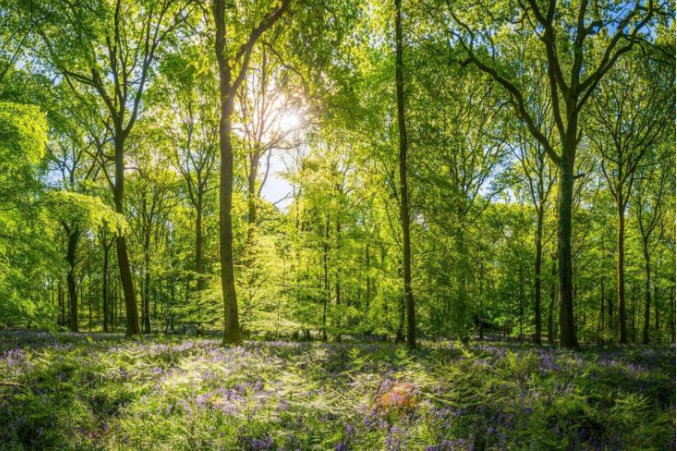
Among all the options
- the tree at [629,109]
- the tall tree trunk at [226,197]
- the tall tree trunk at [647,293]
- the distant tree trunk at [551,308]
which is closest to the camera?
the tall tree trunk at [226,197]

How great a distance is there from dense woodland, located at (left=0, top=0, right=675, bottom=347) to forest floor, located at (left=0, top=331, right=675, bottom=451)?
4715 mm

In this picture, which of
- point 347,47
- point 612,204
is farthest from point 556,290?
point 347,47

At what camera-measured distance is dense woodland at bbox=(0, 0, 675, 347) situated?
10.9 meters

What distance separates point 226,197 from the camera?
443 inches

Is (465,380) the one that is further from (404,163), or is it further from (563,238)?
(563,238)

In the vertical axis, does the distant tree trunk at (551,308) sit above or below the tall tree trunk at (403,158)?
below

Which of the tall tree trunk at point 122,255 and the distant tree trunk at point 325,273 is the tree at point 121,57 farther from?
the distant tree trunk at point 325,273

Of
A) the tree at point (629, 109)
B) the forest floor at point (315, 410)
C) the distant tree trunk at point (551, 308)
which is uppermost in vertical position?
the tree at point (629, 109)

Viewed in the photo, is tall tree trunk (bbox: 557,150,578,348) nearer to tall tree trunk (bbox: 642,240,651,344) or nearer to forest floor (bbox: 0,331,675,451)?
forest floor (bbox: 0,331,675,451)

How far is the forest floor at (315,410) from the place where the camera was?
12.1ft

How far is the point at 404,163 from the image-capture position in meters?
11.9

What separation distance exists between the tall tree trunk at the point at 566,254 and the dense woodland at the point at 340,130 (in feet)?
0.22

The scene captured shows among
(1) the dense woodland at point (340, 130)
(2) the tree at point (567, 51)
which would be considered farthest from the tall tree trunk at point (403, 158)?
(2) the tree at point (567, 51)

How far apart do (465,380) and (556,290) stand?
2196 centimetres
